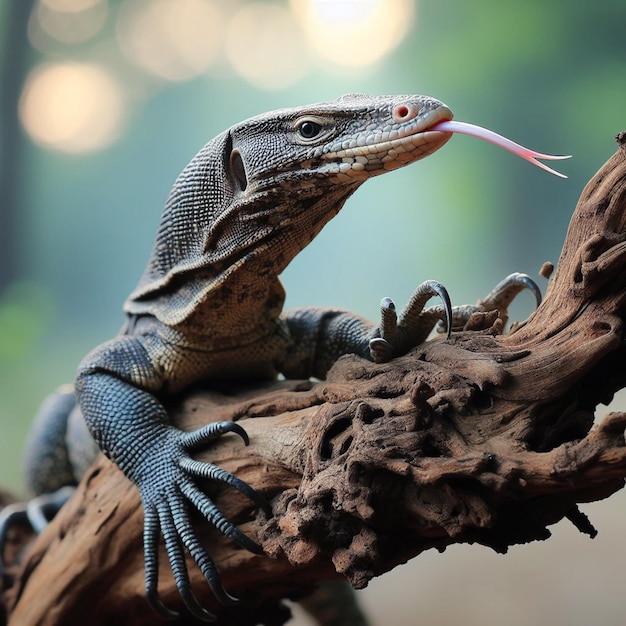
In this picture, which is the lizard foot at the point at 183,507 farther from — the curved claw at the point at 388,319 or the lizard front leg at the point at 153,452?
the curved claw at the point at 388,319

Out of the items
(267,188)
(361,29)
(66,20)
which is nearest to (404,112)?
(267,188)

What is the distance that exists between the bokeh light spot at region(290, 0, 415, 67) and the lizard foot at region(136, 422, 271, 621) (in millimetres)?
2621

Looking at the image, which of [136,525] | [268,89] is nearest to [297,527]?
[136,525]

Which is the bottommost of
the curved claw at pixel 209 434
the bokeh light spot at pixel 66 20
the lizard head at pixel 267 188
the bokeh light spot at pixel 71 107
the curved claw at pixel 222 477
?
the curved claw at pixel 222 477

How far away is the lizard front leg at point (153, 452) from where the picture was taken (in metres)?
2.42

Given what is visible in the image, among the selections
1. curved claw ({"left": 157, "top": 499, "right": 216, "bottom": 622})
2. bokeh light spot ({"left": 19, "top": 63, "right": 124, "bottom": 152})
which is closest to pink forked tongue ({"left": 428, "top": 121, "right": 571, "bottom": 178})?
curved claw ({"left": 157, "top": 499, "right": 216, "bottom": 622})

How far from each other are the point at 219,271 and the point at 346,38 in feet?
7.29

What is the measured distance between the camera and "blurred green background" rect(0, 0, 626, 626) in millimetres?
3846

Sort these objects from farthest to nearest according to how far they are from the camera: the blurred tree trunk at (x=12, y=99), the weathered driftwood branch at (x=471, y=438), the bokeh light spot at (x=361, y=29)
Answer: the blurred tree trunk at (x=12, y=99) < the bokeh light spot at (x=361, y=29) < the weathered driftwood branch at (x=471, y=438)

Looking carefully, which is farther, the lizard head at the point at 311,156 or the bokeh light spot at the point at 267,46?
the bokeh light spot at the point at 267,46

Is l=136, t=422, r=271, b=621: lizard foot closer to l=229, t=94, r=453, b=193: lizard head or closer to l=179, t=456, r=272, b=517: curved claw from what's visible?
l=179, t=456, r=272, b=517: curved claw

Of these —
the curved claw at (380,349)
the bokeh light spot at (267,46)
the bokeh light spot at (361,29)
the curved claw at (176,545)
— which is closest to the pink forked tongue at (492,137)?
the curved claw at (380,349)

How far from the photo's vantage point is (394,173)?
13.5 ft

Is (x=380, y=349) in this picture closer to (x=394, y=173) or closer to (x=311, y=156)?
(x=311, y=156)
